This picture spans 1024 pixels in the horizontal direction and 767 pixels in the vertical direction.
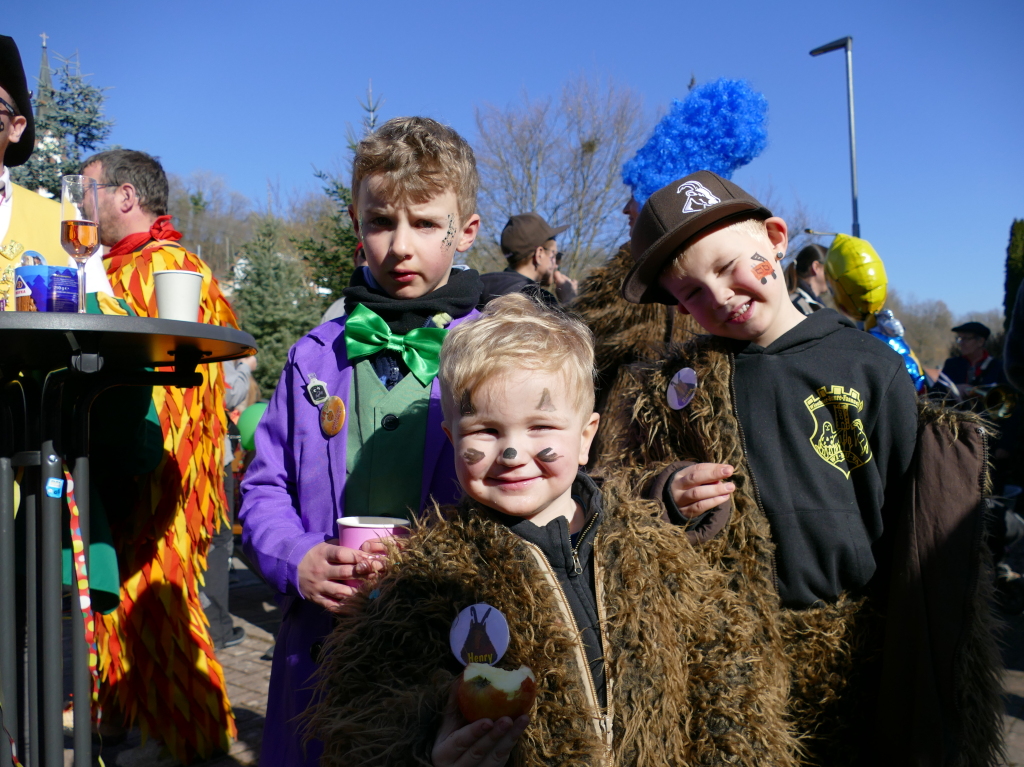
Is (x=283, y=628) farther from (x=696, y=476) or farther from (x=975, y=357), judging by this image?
(x=975, y=357)

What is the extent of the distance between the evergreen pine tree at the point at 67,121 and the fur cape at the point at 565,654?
40.9ft

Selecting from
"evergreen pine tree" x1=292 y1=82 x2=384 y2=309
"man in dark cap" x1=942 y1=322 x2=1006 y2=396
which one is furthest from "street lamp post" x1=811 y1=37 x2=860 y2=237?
"evergreen pine tree" x1=292 y1=82 x2=384 y2=309

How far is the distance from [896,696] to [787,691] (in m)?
0.28

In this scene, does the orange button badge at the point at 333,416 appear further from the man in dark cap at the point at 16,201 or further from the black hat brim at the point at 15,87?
the black hat brim at the point at 15,87

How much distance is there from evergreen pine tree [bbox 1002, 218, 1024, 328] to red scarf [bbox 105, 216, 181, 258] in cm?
2335

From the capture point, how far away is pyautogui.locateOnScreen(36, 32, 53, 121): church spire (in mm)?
11703

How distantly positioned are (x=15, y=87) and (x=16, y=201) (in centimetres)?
36

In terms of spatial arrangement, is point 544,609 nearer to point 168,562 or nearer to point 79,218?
point 79,218

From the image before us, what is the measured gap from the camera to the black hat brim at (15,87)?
7.44 feet

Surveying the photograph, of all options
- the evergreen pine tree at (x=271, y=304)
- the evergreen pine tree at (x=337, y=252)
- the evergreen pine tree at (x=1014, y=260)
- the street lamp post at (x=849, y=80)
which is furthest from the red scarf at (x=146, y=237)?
the evergreen pine tree at (x=1014, y=260)

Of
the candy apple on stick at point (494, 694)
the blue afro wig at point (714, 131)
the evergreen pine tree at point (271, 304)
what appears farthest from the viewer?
the evergreen pine tree at point (271, 304)

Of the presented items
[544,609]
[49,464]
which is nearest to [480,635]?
[544,609]

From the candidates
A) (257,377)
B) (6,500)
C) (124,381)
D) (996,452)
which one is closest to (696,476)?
(124,381)

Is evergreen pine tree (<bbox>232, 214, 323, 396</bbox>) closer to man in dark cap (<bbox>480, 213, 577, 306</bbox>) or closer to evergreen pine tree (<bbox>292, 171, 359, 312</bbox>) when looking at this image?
evergreen pine tree (<bbox>292, 171, 359, 312</bbox>)
